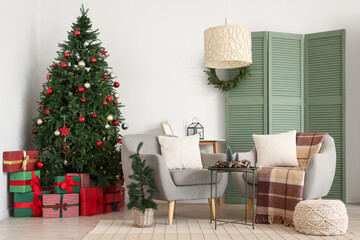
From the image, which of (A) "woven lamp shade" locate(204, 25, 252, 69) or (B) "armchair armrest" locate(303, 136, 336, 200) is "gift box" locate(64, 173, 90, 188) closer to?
(A) "woven lamp shade" locate(204, 25, 252, 69)

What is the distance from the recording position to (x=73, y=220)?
424cm

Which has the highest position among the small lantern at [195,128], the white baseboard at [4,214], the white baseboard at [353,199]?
the small lantern at [195,128]

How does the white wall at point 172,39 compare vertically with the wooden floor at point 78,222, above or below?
above

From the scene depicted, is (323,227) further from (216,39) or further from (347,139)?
(347,139)

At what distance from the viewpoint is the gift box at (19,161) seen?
14.3 ft

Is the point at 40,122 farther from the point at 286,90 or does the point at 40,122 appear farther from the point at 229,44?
the point at 286,90

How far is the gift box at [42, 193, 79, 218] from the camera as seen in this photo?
441 centimetres

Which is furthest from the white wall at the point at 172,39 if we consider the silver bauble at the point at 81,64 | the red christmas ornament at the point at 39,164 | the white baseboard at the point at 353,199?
the red christmas ornament at the point at 39,164

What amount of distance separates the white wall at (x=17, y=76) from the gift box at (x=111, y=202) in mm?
1009

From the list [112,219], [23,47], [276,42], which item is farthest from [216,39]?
[23,47]

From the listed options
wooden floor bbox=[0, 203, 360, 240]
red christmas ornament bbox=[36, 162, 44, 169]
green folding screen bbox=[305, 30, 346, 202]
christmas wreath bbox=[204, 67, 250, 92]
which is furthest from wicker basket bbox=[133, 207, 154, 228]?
green folding screen bbox=[305, 30, 346, 202]

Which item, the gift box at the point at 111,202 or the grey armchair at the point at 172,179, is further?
the gift box at the point at 111,202

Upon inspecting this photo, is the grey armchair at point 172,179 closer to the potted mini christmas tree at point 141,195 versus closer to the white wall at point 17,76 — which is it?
the potted mini christmas tree at point 141,195

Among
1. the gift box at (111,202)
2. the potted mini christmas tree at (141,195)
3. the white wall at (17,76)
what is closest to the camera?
the potted mini christmas tree at (141,195)
